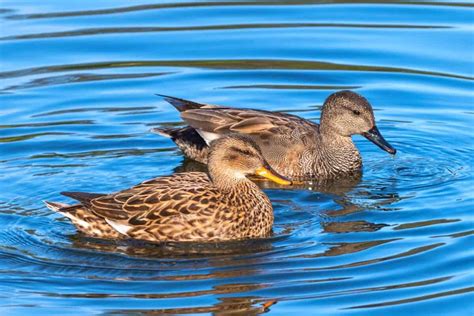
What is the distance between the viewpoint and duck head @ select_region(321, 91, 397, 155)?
543 inches

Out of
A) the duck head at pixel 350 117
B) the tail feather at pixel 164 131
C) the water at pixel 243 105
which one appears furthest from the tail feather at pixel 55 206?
the duck head at pixel 350 117

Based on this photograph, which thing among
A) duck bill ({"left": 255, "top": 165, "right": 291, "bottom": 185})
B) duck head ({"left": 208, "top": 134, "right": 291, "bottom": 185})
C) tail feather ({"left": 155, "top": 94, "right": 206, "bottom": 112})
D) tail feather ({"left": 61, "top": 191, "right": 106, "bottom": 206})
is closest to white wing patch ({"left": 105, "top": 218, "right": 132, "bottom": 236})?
tail feather ({"left": 61, "top": 191, "right": 106, "bottom": 206})

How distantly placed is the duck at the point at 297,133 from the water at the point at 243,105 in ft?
0.99

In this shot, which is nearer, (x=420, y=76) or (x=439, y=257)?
(x=439, y=257)

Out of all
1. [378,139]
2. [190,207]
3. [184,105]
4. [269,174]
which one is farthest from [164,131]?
[190,207]

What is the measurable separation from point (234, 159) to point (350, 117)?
292cm

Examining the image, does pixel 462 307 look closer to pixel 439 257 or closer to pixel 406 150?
pixel 439 257

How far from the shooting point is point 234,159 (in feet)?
37.2

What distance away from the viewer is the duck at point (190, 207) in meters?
11.1

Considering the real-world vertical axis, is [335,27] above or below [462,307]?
above

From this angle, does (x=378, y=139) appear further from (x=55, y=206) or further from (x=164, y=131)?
(x=55, y=206)

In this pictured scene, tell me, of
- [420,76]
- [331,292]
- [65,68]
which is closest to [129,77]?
[65,68]

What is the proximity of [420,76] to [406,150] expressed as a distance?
2364 mm

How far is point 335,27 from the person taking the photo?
719 inches
